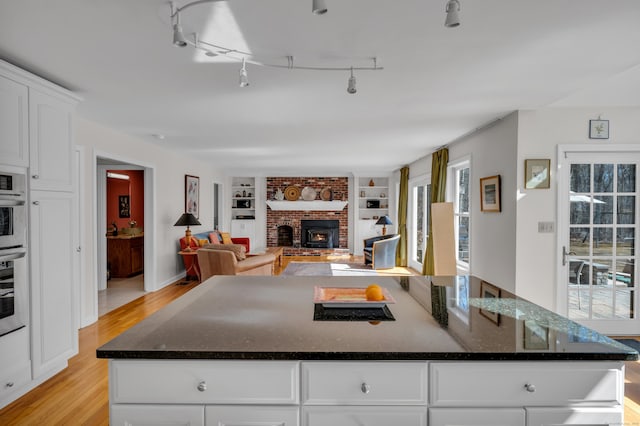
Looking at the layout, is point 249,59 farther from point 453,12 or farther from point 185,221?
point 185,221

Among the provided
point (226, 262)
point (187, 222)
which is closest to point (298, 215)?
point (187, 222)

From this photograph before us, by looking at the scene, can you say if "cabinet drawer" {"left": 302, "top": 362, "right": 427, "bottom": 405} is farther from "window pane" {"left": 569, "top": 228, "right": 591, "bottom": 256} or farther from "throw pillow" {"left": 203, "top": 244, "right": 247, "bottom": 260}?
"throw pillow" {"left": 203, "top": 244, "right": 247, "bottom": 260}

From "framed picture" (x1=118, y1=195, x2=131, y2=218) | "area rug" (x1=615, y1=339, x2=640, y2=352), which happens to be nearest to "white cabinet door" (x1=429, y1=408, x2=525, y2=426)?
"area rug" (x1=615, y1=339, x2=640, y2=352)

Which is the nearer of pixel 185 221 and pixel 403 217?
pixel 185 221

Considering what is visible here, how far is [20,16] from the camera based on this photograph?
1.81 m

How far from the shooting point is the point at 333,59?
2326mm

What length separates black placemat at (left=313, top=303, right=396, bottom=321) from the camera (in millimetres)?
1499

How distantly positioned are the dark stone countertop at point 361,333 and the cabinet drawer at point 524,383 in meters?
0.05

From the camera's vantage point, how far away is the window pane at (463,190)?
5.17 meters

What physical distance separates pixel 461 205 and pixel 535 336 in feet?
14.1

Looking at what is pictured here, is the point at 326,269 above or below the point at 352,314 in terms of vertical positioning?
below

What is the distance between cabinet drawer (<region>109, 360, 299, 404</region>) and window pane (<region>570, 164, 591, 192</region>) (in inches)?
146

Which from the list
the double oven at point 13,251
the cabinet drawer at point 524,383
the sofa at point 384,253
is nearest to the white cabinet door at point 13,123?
the double oven at point 13,251

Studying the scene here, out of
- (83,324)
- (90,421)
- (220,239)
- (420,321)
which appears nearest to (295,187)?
(220,239)
